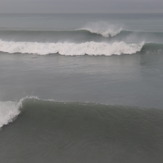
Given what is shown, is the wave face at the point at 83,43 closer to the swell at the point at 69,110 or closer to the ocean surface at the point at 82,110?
the ocean surface at the point at 82,110

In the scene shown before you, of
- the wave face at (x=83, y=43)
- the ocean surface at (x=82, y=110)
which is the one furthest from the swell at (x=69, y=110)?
the wave face at (x=83, y=43)

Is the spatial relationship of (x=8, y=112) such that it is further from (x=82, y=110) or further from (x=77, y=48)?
(x=77, y=48)

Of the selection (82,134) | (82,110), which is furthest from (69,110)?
(82,134)

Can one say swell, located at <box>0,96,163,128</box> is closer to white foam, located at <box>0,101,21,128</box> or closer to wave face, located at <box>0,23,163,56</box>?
white foam, located at <box>0,101,21,128</box>

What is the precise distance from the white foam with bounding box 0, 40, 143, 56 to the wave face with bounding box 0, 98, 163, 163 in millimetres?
10057

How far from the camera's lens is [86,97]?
9.49 metres

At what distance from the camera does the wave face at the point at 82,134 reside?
→ 6035 millimetres

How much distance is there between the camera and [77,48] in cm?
1897

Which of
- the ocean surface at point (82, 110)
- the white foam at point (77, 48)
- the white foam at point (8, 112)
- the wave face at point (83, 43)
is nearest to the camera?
the ocean surface at point (82, 110)

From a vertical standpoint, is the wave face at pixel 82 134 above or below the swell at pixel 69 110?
below

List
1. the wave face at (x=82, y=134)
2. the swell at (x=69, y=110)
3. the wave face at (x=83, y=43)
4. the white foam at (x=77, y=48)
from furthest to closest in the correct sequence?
the wave face at (x=83, y=43) < the white foam at (x=77, y=48) < the swell at (x=69, y=110) < the wave face at (x=82, y=134)

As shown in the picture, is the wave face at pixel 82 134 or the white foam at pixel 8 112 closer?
the wave face at pixel 82 134

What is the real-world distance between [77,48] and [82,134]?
12.5 m

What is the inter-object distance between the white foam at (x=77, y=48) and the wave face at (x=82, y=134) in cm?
1006
